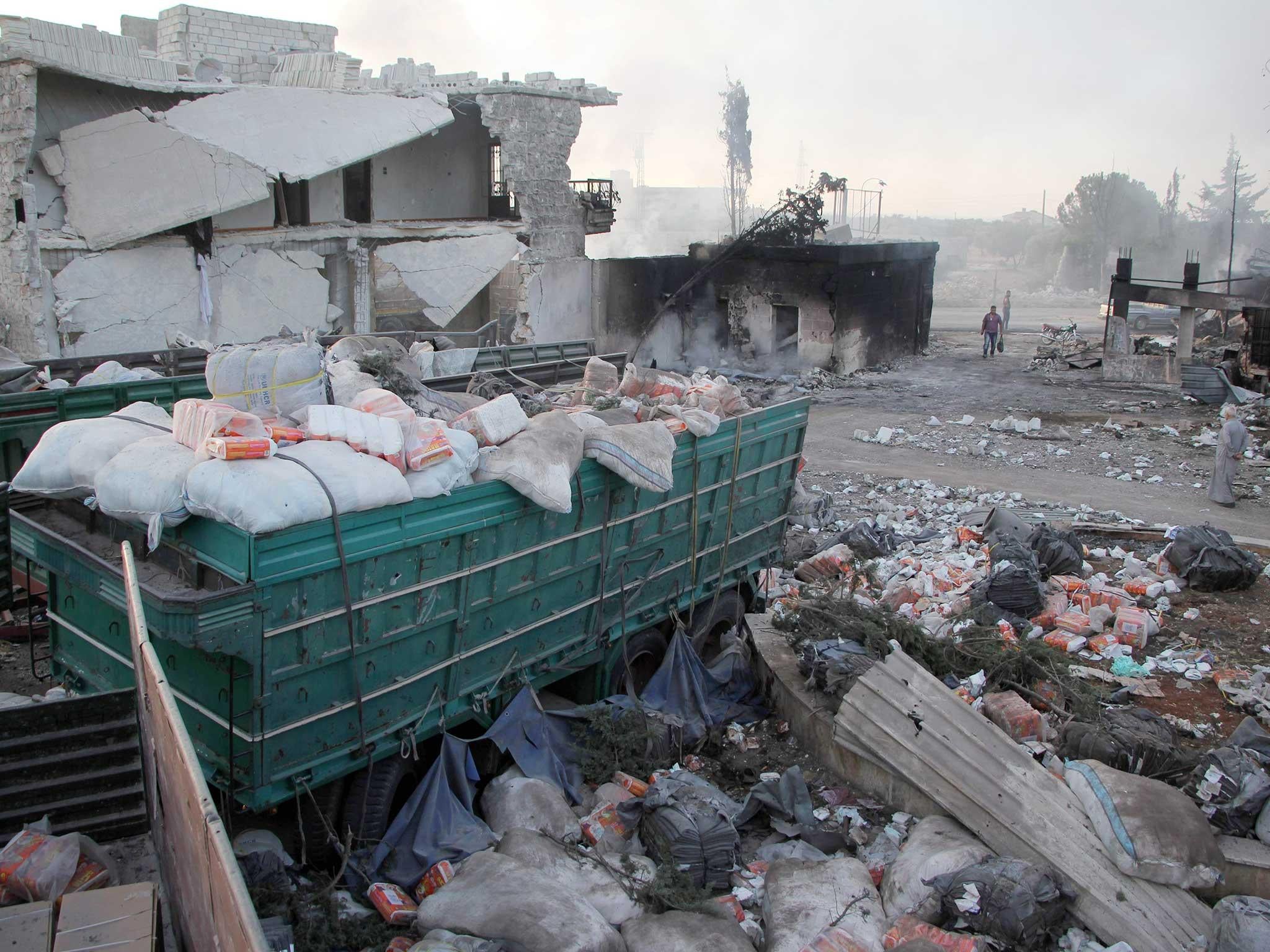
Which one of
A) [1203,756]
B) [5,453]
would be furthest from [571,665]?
[5,453]

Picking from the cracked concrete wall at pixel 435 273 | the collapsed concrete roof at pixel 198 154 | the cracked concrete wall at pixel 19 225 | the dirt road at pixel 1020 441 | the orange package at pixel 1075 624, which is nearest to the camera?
the orange package at pixel 1075 624

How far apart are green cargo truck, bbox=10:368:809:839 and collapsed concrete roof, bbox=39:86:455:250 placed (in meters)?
9.80

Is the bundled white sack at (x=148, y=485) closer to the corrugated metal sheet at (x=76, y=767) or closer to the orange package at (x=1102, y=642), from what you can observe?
the corrugated metal sheet at (x=76, y=767)

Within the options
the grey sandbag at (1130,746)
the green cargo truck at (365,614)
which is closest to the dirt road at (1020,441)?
the grey sandbag at (1130,746)

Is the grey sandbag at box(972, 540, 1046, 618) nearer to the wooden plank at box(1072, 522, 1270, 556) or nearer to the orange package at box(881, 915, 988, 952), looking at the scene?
the wooden plank at box(1072, 522, 1270, 556)

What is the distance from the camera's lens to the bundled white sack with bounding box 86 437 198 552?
3.81 m

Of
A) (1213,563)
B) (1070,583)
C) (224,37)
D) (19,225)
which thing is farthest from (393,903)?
(224,37)

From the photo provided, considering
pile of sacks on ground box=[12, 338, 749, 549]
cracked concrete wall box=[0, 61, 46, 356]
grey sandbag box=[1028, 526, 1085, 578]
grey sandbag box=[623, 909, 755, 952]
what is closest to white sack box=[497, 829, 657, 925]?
grey sandbag box=[623, 909, 755, 952]

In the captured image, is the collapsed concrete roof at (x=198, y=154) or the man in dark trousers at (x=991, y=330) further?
the man in dark trousers at (x=991, y=330)

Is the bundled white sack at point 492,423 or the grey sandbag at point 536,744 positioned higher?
the bundled white sack at point 492,423

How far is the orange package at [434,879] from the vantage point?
420 centimetres

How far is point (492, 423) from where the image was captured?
5.00 meters

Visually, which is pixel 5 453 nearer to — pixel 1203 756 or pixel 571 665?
pixel 571 665

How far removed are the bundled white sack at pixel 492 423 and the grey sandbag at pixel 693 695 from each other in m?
1.75
